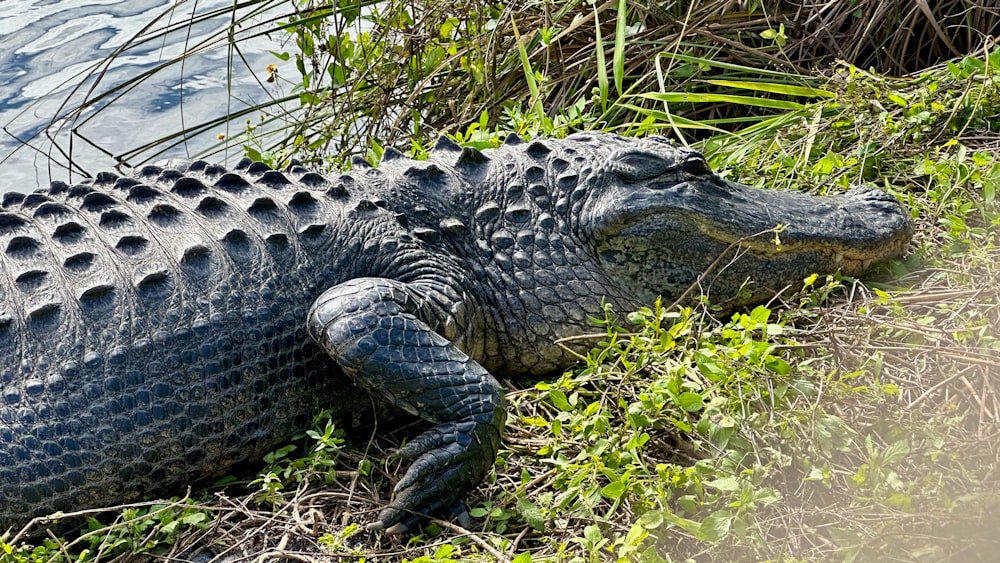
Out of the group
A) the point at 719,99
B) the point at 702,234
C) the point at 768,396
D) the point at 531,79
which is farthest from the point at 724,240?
the point at 531,79

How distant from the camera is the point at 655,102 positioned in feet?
16.9

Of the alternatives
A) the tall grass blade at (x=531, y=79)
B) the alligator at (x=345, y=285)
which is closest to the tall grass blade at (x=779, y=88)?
the tall grass blade at (x=531, y=79)

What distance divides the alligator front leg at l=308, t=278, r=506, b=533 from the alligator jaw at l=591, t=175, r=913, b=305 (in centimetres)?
84

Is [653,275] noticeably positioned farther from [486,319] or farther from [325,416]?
[325,416]

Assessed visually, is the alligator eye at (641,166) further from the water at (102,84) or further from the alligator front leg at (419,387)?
the water at (102,84)

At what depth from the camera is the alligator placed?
2.98 meters

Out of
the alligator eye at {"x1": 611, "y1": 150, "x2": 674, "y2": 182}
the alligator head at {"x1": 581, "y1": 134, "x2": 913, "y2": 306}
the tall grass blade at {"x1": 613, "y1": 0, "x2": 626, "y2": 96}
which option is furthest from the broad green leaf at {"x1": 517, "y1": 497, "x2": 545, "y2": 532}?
the tall grass blade at {"x1": 613, "y1": 0, "x2": 626, "y2": 96}

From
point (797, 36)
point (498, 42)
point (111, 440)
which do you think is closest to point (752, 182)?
point (797, 36)

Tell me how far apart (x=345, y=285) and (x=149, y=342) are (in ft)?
1.96

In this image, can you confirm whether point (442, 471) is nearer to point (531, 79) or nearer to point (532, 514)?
point (532, 514)

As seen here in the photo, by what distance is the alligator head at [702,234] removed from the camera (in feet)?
11.9

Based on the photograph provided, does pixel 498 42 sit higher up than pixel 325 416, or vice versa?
pixel 498 42

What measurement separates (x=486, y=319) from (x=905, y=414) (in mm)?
1416

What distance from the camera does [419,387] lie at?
3.04 m
